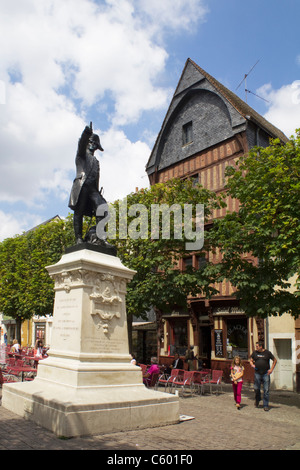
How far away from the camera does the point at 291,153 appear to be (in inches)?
451

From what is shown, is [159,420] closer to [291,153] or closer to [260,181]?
[260,181]

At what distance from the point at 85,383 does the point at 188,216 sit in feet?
30.1

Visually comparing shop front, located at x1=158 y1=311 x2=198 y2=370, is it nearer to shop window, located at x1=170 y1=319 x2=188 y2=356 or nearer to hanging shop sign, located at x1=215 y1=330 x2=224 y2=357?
shop window, located at x1=170 y1=319 x2=188 y2=356

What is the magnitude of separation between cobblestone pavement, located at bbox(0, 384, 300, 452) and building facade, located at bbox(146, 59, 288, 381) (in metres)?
9.06

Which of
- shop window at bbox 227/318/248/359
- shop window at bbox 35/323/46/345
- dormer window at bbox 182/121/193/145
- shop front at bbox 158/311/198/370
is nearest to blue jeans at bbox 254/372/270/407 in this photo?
shop window at bbox 227/318/248/359

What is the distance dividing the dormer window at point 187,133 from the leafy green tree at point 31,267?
7525mm

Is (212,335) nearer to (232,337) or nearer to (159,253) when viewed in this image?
(232,337)

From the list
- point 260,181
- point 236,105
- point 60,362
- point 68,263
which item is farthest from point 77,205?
point 236,105

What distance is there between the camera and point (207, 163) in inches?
805

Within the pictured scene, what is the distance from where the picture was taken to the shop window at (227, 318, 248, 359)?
17.8 metres

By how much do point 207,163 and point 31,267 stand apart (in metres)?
12.8

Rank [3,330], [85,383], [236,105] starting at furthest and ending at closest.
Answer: [3,330] → [236,105] → [85,383]

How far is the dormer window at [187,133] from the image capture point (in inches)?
876

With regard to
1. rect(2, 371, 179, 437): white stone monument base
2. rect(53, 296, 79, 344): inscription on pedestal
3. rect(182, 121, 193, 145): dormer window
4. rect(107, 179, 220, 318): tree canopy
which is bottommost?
rect(2, 371, 179, 437): white stone monument base
